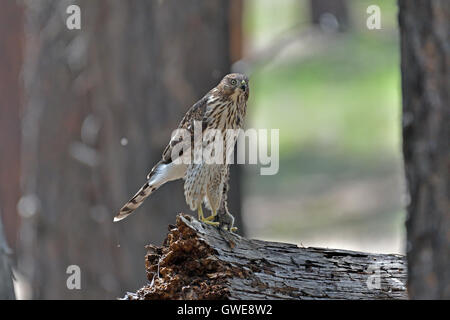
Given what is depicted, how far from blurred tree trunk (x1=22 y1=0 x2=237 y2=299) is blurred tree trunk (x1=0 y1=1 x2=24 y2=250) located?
5.13m

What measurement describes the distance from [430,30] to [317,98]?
16.0 meters

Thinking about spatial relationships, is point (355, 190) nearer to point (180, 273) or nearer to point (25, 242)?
point (25, 242)

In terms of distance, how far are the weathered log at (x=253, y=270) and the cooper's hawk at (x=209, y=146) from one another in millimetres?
644

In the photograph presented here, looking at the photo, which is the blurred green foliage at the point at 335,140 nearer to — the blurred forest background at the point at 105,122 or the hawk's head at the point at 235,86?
the blurred forest background at the point at 105,122

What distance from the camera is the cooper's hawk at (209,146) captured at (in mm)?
5281

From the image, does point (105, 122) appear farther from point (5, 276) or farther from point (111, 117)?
point (5, 276)

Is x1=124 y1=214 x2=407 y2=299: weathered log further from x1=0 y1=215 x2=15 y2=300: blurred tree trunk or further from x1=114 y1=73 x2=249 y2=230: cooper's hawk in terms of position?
x1=0 y1=215 x2=15 y2=300: blurred tree trunk

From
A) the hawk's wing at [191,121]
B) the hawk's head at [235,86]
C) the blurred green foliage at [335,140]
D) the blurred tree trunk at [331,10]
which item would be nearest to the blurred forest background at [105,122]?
the hawk's wing at [191,121]

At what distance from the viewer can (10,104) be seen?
14148 millimetres

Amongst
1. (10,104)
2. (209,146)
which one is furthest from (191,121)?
(10,104)

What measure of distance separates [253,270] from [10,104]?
416 inches

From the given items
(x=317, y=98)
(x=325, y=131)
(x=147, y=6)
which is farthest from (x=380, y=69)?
(x=147, y=6)

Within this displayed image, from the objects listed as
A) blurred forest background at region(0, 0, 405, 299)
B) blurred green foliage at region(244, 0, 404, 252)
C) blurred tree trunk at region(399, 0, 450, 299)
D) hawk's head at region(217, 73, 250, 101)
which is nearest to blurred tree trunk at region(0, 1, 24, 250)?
blurred forest background at region(0, 0, 405, 299)

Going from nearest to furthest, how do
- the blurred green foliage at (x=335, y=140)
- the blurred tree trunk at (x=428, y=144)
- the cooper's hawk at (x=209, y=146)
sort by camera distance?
1. the blurred tree trunk at (x=428, y=144)
2. the cooper's hawk at (x=209, y=146)
3. the blurred green foliage at (x=335, y=140)
